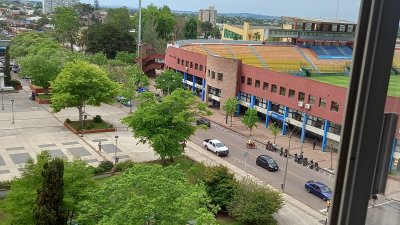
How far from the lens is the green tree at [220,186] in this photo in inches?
521

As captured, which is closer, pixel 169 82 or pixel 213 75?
pixel 213 75

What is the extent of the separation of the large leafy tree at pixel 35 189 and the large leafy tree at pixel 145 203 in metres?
0.92

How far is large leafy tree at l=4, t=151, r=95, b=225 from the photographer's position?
9.44 meters

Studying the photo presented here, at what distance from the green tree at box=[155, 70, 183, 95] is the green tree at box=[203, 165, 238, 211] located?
1797cm

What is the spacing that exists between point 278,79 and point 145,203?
17.6 meters

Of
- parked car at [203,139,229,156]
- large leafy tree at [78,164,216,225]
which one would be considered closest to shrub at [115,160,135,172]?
parked car at [203,139,229,156]

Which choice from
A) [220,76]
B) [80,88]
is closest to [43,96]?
[80,88]

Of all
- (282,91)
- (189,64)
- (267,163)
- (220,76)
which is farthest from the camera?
(189,64)

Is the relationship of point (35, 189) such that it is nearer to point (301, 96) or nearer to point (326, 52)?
point (301, 96)

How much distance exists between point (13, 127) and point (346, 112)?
920 inches

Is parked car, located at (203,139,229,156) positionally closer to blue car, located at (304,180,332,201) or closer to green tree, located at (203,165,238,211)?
blue car, located at (304,180,332,201)

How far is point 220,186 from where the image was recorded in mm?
13250

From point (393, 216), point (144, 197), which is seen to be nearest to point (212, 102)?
point (144, 197)

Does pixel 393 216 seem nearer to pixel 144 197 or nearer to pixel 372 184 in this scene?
pixel 372 184
